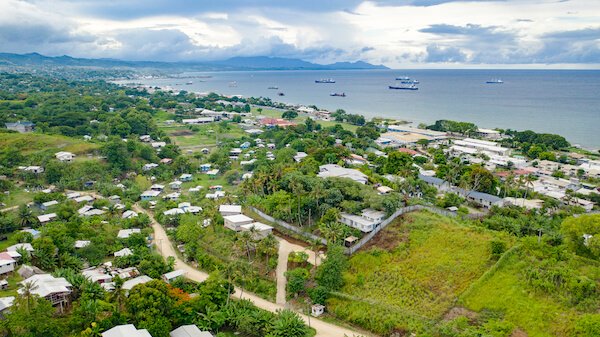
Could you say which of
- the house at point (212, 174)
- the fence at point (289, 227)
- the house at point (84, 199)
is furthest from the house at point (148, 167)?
the fence at point (289, 227)

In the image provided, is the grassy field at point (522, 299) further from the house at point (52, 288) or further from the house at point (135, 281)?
the house at point (52, 288)

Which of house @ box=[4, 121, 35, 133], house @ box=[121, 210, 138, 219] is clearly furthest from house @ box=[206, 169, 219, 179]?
house @ box=[4, 121, 35, 133]

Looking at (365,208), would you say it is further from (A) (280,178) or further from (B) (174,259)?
(B) (174,259)

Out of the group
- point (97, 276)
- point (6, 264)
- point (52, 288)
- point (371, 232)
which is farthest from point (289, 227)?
point (6, 264)

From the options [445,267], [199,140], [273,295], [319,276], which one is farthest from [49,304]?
[199,140]

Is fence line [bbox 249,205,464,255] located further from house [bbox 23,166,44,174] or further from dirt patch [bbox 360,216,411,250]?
house [bbox 23,166,44,174]

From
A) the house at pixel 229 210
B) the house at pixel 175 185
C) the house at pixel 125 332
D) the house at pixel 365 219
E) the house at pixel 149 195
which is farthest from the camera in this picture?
the house at pixel 175 185
